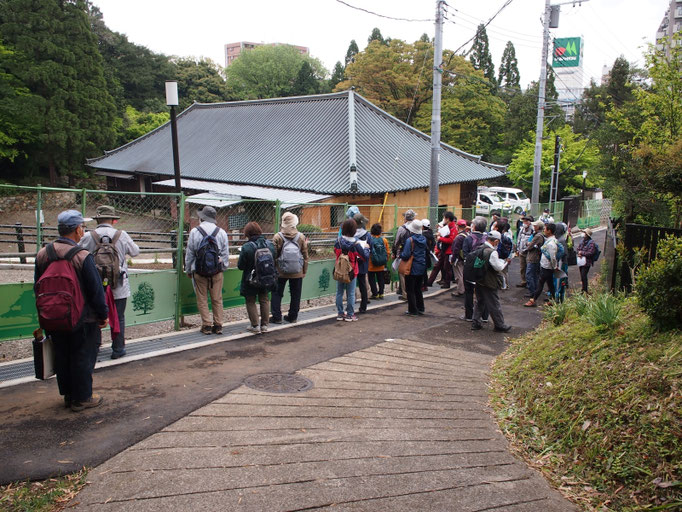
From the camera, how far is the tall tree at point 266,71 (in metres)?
73.3

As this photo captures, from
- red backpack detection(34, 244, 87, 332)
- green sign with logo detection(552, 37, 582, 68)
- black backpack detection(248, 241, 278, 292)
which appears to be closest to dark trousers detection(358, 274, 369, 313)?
black backpack detection(248, 241, 278, 292)

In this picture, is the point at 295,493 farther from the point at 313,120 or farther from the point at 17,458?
the point at 313,120

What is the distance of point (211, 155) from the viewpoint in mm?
29188

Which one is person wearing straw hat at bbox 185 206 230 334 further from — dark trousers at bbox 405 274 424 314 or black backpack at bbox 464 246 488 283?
black backpack at bbox 464 246 488 283

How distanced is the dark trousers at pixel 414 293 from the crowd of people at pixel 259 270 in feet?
0.06

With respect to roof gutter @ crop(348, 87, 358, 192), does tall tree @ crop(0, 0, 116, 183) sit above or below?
above

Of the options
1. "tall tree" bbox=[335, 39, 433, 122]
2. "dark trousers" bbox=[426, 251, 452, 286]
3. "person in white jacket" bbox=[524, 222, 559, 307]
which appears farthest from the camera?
"tall tree" bbox=[335, 39, 433, 122]

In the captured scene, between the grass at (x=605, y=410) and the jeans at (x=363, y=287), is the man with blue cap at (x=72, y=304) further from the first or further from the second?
the jeans at (x=363, y=287)

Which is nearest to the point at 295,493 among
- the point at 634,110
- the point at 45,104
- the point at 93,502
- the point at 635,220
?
the point at 93,502

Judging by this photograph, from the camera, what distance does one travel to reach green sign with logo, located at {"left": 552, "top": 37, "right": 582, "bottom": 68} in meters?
24.3

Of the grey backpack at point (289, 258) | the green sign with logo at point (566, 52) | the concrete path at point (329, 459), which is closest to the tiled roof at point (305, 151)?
the green sign with logo at point (566, 52)

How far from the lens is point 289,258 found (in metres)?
8.05

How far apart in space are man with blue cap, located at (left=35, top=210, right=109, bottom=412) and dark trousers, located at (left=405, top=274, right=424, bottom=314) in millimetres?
5833

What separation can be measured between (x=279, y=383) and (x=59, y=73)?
32.7m
